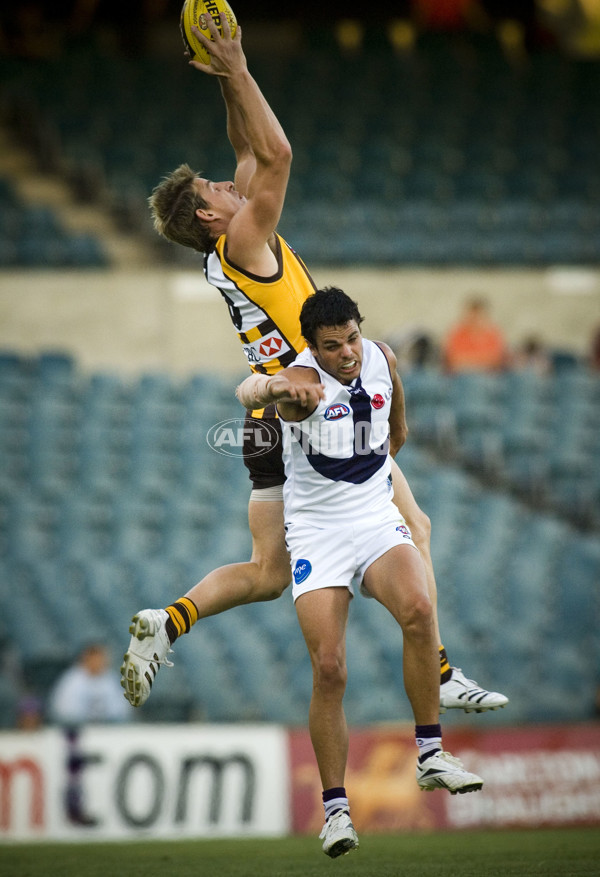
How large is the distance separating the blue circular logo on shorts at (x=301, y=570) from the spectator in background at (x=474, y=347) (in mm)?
8301

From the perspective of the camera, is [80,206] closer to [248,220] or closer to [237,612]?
[237,612]

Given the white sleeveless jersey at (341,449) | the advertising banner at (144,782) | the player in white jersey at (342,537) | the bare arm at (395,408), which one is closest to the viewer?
the player in white jersey at (342,537)

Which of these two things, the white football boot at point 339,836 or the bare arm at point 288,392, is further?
the white football boot at point 339,836

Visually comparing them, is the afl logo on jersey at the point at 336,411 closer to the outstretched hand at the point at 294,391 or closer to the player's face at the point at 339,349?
the player's face at the point at 339,349

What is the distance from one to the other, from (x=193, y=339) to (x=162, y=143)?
358 cm

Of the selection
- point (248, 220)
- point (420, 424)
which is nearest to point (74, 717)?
point (420, 424)

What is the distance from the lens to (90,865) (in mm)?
6906

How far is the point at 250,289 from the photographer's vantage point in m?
5.43

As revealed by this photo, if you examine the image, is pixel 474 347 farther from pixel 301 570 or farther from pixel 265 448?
pixel 301 570

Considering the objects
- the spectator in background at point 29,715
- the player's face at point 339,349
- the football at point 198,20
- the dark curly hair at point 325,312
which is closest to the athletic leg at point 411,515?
the player's face at point 339,349

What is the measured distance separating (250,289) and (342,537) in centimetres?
122

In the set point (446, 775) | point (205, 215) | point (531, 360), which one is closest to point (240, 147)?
point (205, 215)

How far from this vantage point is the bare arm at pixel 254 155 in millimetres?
5160

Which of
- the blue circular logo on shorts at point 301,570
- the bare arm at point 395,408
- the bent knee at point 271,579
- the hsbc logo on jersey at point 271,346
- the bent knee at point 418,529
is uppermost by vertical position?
the hsbc logo on jersey at point 271,346
